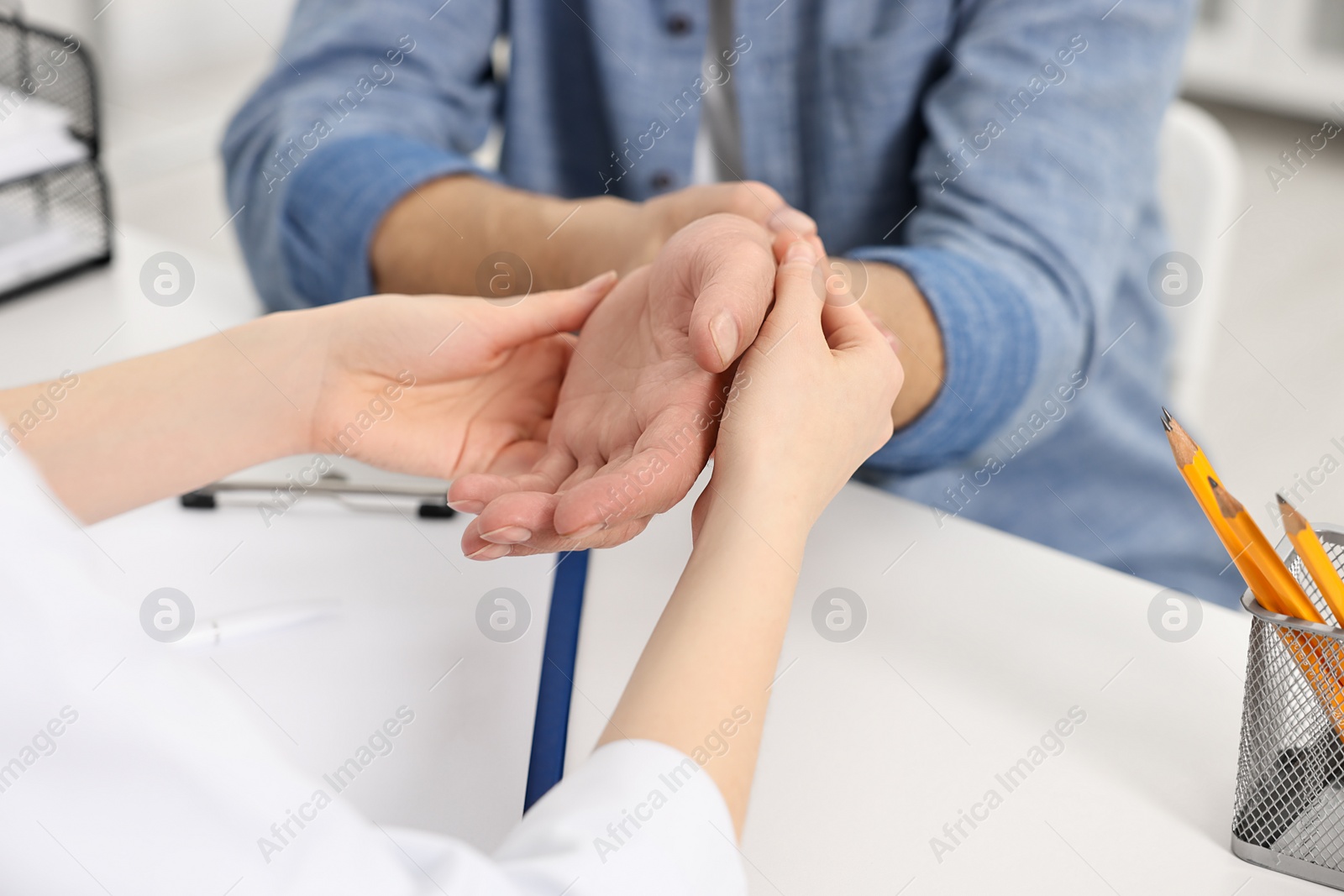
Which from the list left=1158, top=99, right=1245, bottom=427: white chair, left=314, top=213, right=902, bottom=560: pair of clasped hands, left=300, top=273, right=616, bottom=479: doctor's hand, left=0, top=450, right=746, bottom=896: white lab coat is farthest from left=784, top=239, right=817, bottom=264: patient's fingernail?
left=1158, top=99, right=1245, bottom=427: white chair

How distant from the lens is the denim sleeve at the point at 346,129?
97 cm

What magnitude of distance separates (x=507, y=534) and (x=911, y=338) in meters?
0.40

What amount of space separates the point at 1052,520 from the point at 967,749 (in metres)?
0.51

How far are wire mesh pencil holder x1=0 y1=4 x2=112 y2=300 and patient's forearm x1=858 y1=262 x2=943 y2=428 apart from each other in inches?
28.9

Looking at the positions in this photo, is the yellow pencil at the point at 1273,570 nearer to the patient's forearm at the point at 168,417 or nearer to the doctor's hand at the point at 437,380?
the doctor's hand at the point at 437,380

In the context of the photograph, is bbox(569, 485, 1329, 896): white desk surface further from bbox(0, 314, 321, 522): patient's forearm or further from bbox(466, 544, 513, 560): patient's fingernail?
bbox(0, 314, 321, 522): patient's forearm

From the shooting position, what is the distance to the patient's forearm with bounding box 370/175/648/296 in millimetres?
921

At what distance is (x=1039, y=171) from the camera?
91cm

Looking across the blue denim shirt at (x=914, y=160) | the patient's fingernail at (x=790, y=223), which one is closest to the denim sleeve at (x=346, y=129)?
the blue denim shirt at (x=914, y=160)

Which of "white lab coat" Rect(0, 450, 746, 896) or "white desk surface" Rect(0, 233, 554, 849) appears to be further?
"white desk surface" Rect(0, 233, 554, 849)

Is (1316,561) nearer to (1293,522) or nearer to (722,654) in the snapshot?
(1293,522)

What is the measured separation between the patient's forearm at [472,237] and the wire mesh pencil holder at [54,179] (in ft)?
0.94

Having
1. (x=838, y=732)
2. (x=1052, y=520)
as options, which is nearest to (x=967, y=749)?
(x=838, y=732)

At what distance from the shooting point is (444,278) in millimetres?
956
